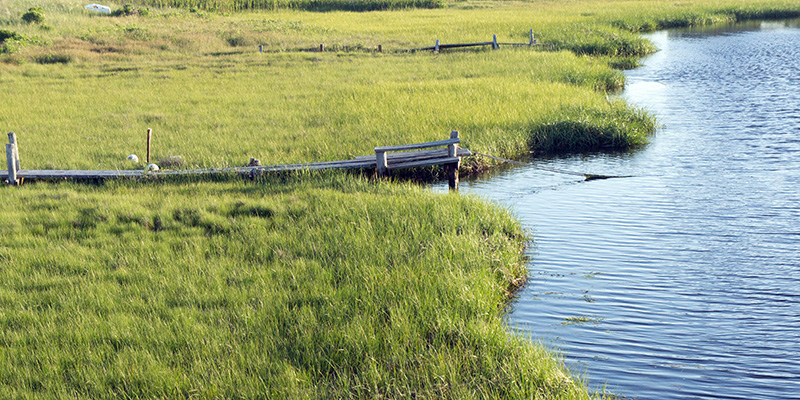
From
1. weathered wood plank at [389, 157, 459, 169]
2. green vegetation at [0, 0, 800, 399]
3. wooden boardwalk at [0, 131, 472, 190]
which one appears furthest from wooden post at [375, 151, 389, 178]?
green vegetation at [0, 0, 800, 399]

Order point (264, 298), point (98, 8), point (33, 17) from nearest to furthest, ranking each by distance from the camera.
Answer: point (264, 298)
point (33, 17)
point (98, 8)

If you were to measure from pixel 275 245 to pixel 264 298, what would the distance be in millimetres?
1777

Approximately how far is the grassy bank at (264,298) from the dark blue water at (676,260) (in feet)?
2.64

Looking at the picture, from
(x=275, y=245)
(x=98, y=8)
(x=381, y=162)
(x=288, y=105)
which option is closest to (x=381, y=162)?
(x=381, y=162)

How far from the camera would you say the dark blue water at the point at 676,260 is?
20.0 feet

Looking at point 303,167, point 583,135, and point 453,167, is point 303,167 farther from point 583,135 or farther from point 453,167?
point 583,135

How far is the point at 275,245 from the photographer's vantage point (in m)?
8.64

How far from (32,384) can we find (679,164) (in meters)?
12.6

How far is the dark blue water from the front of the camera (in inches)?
240

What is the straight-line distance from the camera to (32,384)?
5.45 m

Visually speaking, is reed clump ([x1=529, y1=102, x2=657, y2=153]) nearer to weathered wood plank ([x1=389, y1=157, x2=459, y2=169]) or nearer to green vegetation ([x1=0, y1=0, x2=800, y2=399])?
green vegetation ([x1=0, y1=0, x2=800, y2=399])

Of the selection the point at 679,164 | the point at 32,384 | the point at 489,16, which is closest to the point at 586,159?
the point at 679,164

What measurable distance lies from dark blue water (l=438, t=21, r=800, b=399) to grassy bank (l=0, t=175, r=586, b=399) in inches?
31.7

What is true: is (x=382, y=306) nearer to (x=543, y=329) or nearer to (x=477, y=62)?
(x=543, y=329)
